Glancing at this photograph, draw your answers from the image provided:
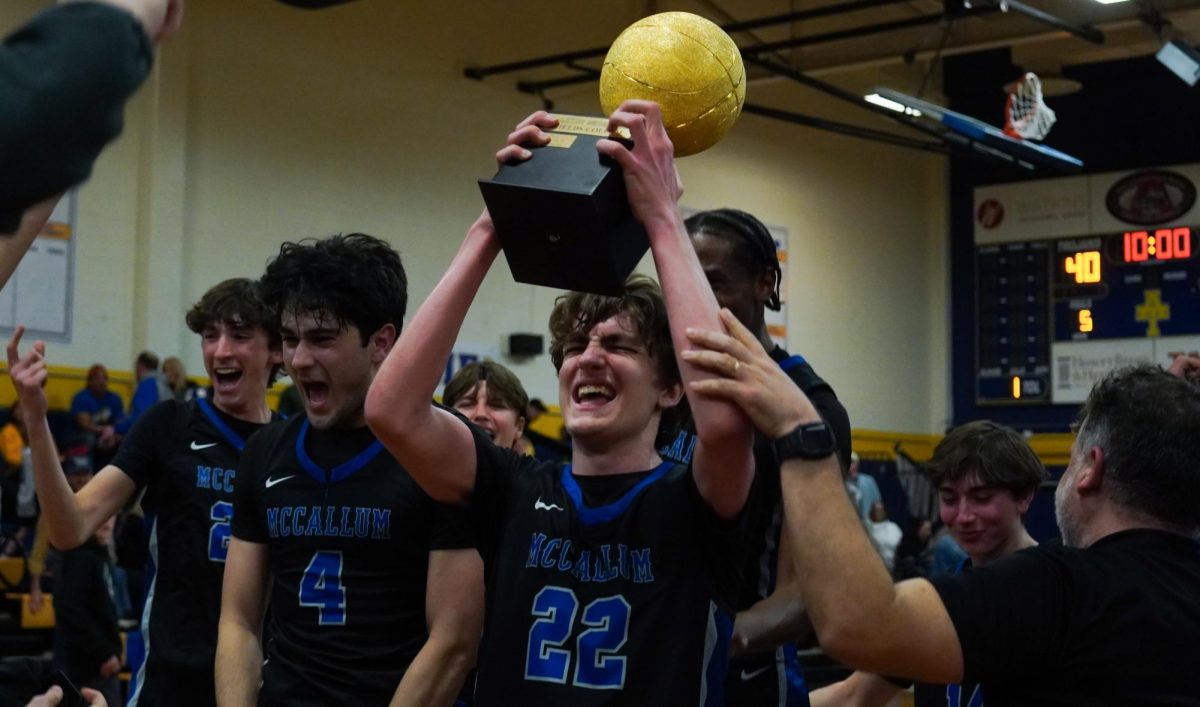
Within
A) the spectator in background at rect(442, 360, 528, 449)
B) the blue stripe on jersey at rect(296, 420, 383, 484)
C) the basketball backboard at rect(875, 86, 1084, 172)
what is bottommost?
the blue stripe on jersey at rect(296, 420, 383, 484)

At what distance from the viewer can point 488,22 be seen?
642 inches

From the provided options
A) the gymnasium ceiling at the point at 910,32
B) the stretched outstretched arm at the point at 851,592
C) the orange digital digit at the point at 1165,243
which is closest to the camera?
the stretched outstretched arm at the point at 851,592

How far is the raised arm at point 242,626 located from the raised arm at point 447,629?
456mm

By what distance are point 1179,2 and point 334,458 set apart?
1475 cm

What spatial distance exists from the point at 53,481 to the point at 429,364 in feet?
6.45

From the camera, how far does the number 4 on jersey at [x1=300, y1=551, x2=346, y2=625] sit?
3.33 m

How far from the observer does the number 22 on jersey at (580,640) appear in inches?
105

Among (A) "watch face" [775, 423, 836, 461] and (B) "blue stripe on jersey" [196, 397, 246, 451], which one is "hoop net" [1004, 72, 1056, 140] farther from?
(A) "watch face" [775, 423, 836, 461]

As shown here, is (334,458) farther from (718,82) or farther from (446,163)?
(446,163)

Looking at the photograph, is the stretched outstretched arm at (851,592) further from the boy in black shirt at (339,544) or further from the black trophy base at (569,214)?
the boy in black shirt at (339,544)

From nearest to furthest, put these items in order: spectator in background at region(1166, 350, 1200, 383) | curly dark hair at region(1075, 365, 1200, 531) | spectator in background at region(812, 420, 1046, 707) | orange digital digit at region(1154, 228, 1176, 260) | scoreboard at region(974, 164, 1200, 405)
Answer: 1. curly dark hair at region(1075, 365, 1200, 531)
2. spectator in background at region(812, 420, 1046, 707)
3. spectator in background at region(1166, 350, 1200, 383)
4. orange digital digit at region(1154, 228, 1176, 260)
5. scoreboard at region(974, 164, 1200, 405)

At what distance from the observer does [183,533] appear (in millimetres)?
4324

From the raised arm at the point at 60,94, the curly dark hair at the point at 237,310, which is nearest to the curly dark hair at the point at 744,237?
the curly dark hair at the point at 237,310

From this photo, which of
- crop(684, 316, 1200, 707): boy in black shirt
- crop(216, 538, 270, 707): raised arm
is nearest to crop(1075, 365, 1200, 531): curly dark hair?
crop(684, 316, 1200, 707): boy in black shirt
